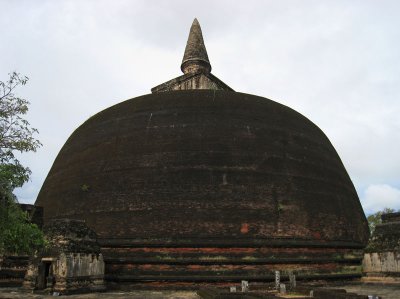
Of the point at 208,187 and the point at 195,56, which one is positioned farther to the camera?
the point at 195,56

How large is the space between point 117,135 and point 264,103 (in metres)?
5.90

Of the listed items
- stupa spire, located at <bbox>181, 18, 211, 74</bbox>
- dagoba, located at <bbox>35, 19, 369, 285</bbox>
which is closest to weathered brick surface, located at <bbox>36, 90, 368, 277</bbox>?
dagoba, located at <bbox>35, 19, 369, 285</bbox>

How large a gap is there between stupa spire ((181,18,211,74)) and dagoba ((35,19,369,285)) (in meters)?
8.18

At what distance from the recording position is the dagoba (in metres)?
12.2

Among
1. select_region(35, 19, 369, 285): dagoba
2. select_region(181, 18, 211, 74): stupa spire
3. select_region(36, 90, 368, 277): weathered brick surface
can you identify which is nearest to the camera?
select_region(35, 19, 369, 285): dagoba

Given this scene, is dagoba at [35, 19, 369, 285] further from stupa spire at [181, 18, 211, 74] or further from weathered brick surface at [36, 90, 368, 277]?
stupa spire at [181, 18, 211, 74]

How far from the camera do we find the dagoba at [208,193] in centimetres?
1225

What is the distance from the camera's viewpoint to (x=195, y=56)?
24156 millimetres

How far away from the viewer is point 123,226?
12.7m

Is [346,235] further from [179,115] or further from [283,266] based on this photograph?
[179,115]

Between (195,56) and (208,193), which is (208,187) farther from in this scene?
(195,56)

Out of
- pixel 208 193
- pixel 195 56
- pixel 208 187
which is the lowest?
pixel 208 193

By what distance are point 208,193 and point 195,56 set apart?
13.2 meters

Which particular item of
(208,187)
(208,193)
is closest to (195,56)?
(208,187)
